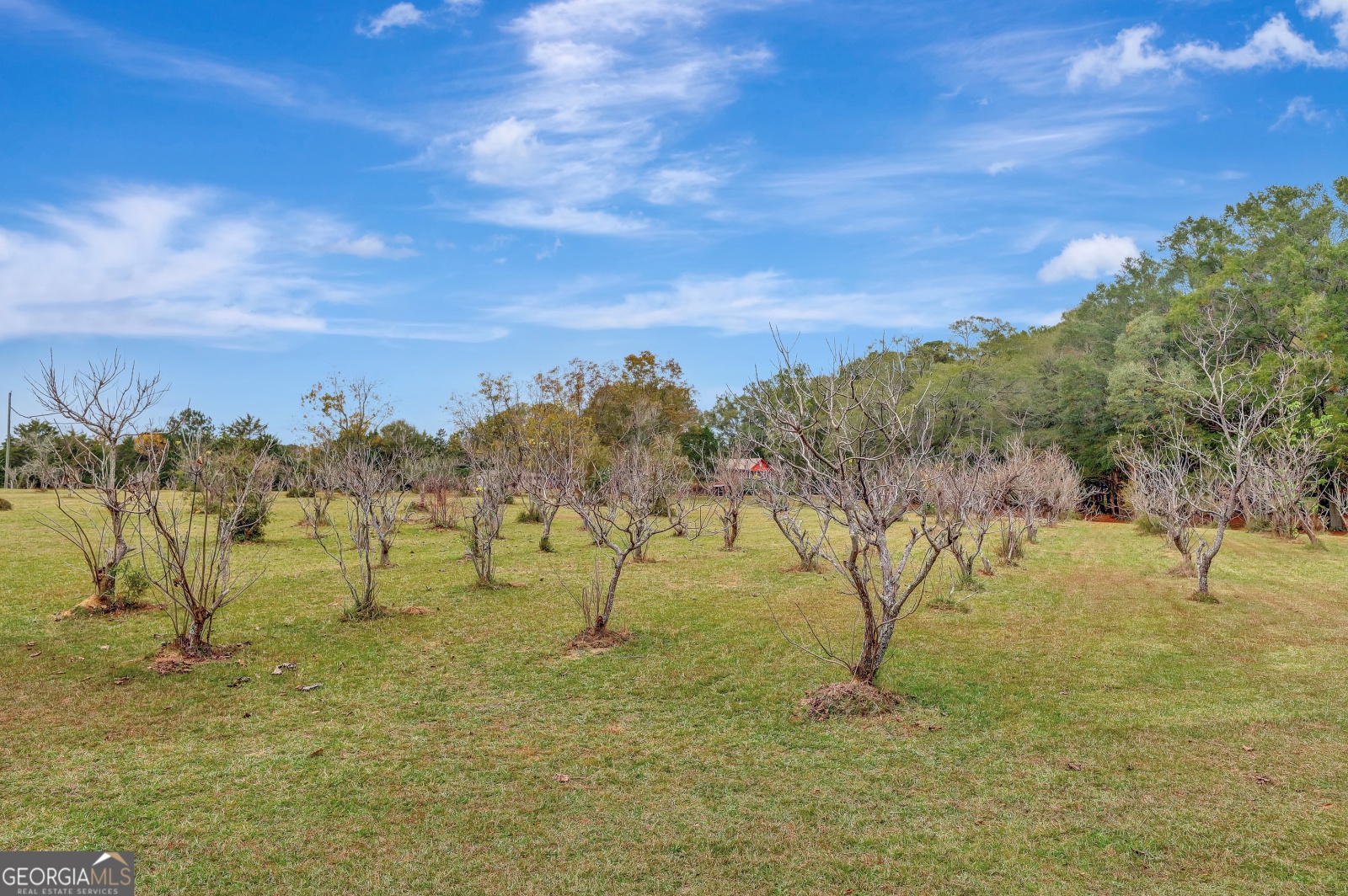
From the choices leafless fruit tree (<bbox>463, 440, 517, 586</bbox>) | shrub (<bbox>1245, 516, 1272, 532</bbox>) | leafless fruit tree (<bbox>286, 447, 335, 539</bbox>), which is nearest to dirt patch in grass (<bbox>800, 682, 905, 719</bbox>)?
leafless fruit tree (<bbox>463, 440, 517, 586</bbox>)

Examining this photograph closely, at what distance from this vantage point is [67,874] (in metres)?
4.80

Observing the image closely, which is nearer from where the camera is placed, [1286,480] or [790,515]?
[790,515]

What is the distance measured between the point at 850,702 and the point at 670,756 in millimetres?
2058

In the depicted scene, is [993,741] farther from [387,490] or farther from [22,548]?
[22,548]

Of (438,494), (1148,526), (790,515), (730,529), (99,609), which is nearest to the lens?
(790,515)

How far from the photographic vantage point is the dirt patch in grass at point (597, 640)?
10.3m

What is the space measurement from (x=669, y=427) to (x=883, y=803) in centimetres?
4620

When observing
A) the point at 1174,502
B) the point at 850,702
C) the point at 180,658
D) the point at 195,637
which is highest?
the point at 1174,502

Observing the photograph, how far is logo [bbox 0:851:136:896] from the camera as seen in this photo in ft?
15.4

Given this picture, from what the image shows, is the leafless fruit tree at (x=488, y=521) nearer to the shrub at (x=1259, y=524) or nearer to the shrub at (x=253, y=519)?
the shrub at (x=253, y=519)

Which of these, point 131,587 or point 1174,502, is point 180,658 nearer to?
point 131,587

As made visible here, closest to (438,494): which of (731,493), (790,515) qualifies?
(731,493)

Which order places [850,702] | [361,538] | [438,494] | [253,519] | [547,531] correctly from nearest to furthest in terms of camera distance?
1. [850,702]
2. [361,538]
3. [547,531]
4. [253,519]
5. [438,494]

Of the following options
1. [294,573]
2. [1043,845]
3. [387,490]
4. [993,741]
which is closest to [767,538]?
[387,490]
